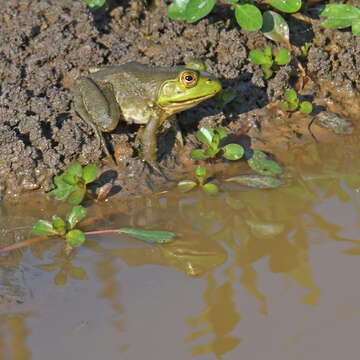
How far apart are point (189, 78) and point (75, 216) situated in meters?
1.43

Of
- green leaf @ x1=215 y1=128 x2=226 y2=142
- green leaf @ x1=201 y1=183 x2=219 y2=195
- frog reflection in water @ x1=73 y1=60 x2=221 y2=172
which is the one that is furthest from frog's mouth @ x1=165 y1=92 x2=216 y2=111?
green leaf @ x1=201 y1=183 x2=219 y2=195

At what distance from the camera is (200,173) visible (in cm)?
437

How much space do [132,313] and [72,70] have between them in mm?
2730

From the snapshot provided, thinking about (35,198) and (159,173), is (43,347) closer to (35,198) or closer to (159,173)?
(35,198)

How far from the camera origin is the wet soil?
460 cm

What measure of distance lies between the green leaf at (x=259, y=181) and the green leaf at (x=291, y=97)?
104cm

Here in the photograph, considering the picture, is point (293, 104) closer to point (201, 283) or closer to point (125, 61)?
point (125, 61)

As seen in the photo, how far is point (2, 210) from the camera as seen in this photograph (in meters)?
4.30

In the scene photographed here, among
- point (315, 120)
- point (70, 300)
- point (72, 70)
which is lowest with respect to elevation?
point (315, 120)

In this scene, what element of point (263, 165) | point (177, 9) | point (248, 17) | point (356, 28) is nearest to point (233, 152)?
point (263, 165)

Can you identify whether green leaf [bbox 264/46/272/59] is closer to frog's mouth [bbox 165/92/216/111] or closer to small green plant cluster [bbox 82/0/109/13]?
frog's mouth [bbox 165/92/216/111]

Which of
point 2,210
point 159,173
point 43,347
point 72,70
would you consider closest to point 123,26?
point 72,70

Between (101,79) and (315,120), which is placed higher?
(101,79)

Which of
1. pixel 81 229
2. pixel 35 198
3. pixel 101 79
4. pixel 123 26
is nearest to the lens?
pixel 81 229
